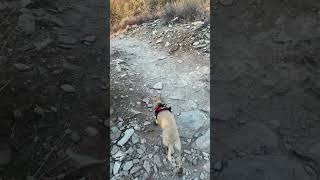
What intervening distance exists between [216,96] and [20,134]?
2954mm

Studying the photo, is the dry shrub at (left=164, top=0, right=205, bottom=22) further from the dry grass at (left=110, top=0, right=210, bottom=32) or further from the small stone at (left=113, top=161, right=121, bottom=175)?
the small stone at (left=113, top=161, right=121, bottom=175)

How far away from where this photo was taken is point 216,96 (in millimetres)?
6520

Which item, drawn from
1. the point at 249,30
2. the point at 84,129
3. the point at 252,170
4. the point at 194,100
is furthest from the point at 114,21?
Result: the point at 252,170

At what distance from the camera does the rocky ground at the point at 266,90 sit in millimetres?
5375

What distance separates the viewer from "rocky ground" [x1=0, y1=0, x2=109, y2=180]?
5.13 m

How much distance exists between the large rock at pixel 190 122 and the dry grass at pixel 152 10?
141 inches

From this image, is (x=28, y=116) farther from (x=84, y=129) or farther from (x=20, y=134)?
(x=84, y=129)

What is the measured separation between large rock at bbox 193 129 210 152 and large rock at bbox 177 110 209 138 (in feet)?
0.49

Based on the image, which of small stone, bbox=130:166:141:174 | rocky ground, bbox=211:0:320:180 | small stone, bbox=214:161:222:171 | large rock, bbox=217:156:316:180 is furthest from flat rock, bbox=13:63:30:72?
large rock, bbox=217:156:316:180

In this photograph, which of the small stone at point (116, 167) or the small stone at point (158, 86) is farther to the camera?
the small stone at point (158, 86)

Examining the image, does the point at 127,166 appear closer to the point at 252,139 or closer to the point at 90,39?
the point at 252,139

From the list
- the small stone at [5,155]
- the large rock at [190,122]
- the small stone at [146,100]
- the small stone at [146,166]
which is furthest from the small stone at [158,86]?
the small stone at [5,155]

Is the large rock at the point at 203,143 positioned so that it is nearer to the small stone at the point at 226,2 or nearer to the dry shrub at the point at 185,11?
the small stone at the point at 226,2

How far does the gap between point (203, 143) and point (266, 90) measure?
1481 millimetres
